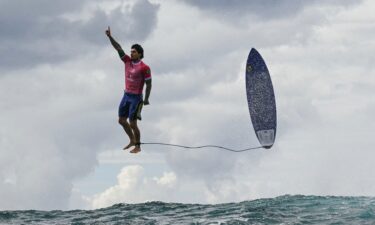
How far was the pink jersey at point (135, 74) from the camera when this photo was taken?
22.2 m

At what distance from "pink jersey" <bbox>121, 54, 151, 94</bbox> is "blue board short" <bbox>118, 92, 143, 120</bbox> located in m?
0.19

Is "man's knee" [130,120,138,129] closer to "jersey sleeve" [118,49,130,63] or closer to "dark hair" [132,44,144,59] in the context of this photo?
"jersey sleeve" [118,49,130,63]

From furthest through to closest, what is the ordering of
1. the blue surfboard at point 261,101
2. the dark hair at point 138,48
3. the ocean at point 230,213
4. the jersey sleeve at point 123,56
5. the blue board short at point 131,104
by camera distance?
the blue surfboard at point 261,101 → the blue board short at point 131,104 → the jersey sleeve at point 123,56 → the dark hair at point 138,48 → the ocean at point 230,213

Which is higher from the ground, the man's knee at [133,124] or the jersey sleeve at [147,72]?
the jersey sleeve at [147,72]

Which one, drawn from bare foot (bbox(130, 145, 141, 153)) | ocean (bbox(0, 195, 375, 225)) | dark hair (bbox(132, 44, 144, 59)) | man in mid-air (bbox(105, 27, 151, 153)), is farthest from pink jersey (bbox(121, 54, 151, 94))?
ocean (bbox(0, 195, 375, 225))

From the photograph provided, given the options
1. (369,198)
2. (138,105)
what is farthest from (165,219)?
(369,198)

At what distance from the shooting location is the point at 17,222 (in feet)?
79.5

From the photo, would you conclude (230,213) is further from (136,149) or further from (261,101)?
(261,101)

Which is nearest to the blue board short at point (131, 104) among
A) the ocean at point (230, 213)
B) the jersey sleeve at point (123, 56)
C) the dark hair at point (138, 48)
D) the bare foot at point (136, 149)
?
the bare foot at point (136, 149)

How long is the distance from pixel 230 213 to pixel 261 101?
5.36m

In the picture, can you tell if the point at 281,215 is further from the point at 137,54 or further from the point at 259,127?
the point at 137,54

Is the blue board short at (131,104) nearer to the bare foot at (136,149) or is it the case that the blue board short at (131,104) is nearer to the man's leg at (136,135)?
the man's leg at (136,135)

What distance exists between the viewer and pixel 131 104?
893 inches

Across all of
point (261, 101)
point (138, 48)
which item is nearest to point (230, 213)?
point (261, 101)
